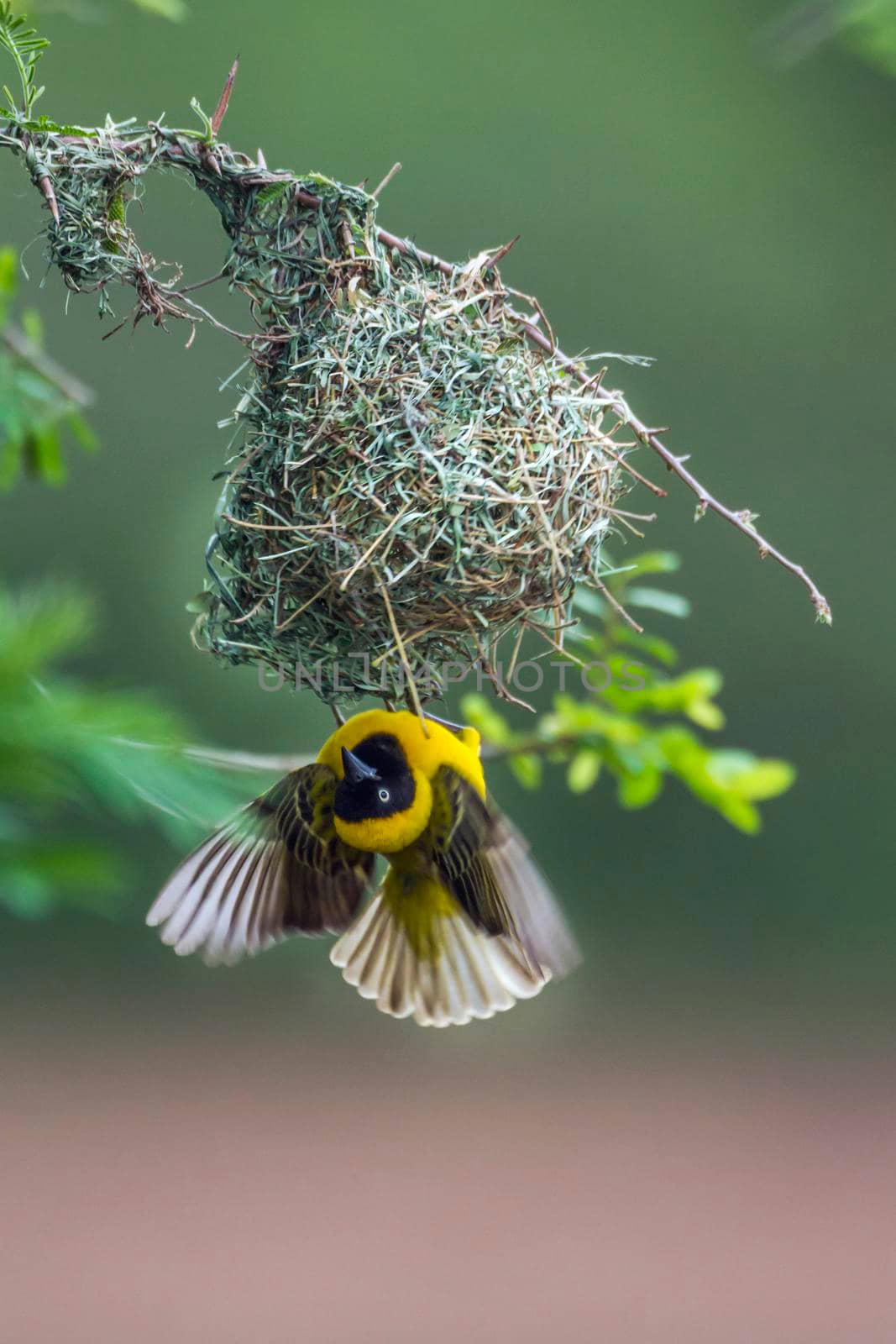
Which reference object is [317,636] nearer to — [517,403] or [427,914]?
[517,403]

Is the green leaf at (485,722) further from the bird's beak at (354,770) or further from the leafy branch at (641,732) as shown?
the bird's beak at (354,770)

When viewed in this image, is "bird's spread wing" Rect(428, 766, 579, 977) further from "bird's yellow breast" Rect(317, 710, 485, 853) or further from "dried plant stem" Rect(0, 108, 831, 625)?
"dried plant stem" Rect(0, 108, 831, 625)

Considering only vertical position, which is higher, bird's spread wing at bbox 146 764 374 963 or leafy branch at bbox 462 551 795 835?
leafy branch at bbox 462 551 795 835

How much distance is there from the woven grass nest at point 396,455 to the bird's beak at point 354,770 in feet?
0.37

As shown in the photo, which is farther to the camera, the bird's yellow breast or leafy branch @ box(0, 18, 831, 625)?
the bird's yellow breast

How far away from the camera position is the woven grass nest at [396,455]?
1759mm

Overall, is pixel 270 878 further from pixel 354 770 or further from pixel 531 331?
pixel 531 331

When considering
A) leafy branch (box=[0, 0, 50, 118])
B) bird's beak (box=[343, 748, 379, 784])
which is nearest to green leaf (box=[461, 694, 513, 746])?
bird's beak (box=[343, 748, 379, 784])

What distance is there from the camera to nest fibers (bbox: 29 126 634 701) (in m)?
1.75

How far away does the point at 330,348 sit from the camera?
1788mm

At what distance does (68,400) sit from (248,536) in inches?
17.9

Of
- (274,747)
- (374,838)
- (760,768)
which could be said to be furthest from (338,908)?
(274,747)

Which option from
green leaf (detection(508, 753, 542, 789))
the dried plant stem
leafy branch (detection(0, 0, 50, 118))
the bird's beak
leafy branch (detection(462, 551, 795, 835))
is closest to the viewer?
leafy branch (detection(0, 0, 50, 118))

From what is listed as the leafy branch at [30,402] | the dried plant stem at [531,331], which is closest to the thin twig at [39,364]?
the leafy branch at [30,402]
